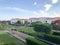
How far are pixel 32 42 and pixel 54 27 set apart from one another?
29.5 meters

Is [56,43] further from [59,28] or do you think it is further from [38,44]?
[59,28]

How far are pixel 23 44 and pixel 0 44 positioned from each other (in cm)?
284

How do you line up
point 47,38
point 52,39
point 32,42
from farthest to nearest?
point 47,38 < point 52,39 < point 32,42

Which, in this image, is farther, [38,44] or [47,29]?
[47,29]

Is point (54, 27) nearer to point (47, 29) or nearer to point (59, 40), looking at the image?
point (47, 29)

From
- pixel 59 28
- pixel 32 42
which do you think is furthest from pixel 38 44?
pixel 59 28

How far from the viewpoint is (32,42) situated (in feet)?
56.7

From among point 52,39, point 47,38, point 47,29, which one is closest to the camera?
point 52,39

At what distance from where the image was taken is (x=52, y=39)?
21672mm

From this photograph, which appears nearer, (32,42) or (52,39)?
(32,42)

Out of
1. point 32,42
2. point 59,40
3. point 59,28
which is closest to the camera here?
point 32,42

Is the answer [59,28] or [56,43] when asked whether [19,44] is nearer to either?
[56,43]

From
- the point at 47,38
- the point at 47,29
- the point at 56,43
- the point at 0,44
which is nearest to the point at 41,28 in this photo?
the point at 47,29

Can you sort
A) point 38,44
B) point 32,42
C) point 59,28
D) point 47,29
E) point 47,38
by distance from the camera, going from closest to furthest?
point 38,44
point 32,42
point 47,38
point 47,29
point 59,28
